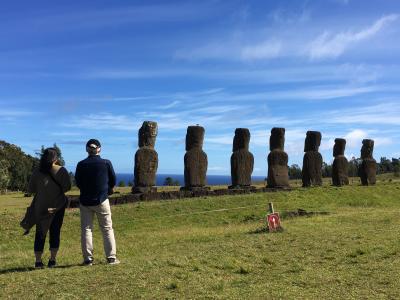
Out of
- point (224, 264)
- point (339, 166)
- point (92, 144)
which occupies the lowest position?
point (224, 264)

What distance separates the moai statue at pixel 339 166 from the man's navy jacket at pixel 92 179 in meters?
23.5

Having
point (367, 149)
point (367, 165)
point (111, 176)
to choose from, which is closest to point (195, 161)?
point (367, 165)

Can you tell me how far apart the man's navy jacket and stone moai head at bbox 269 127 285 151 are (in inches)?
772

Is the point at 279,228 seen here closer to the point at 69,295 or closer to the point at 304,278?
the point at 304,278

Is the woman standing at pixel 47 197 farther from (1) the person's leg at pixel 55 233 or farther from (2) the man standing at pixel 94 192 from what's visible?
(2) the man standing at pixel 94 192

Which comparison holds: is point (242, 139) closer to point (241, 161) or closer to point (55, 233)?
point (241, 161)

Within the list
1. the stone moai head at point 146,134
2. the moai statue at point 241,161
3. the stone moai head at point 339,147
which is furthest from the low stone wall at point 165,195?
the stone moai head at point 339,147

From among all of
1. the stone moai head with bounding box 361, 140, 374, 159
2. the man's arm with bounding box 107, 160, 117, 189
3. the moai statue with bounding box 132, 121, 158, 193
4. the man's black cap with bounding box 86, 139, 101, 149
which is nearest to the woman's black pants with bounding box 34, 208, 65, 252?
the man's arm with bounding box 107, 160, 117, 189

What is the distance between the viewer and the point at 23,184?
193ft

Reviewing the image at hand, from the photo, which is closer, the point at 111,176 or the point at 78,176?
the point at 78,176

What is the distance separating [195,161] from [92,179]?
15.2 m

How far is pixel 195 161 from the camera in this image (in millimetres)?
23516

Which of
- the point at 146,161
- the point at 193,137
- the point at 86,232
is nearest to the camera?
the point at 86,232

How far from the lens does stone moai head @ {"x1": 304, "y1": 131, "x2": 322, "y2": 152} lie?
28.5 meters
